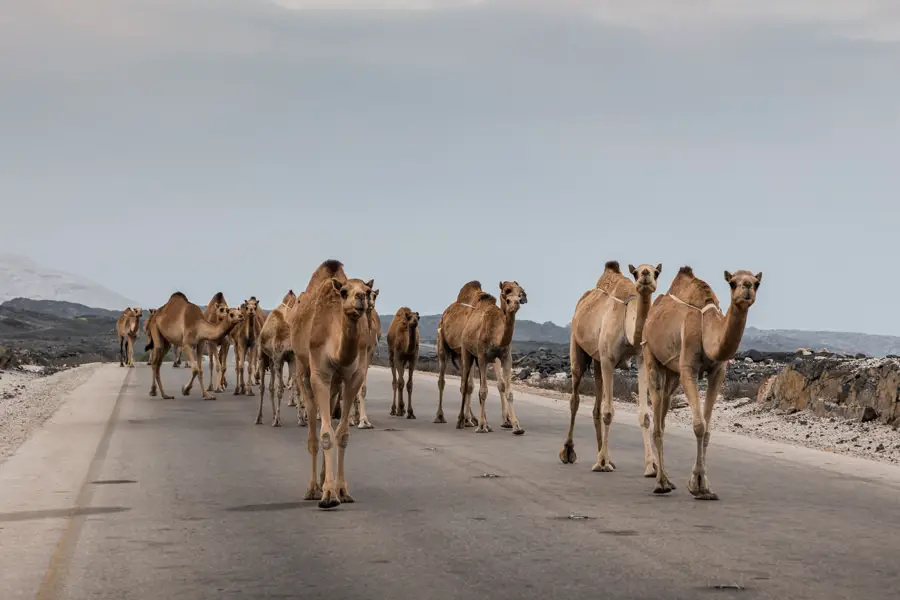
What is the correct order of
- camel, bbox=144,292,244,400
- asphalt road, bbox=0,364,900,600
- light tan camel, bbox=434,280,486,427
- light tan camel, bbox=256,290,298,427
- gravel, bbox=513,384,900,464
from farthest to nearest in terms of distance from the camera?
1. camel, bbox=144,292,244,400
2. light tan camel, bbox=434,280,486,427
3. light tan camel, bbox=256,290,298,427
4. gravel, bbox=513,384,900,464
5. asphalt road, bbox=0,364,900,600

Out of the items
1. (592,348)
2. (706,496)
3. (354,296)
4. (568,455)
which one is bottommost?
(706,496)

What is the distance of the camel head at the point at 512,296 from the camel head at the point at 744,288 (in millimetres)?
8060

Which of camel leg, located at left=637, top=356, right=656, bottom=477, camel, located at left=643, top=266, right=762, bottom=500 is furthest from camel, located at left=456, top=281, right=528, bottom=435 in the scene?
camel, located at left=643, top=266, right=762, bottom=500

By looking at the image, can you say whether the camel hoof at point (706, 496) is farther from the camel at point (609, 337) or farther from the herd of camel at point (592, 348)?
the camel at point (609, 337)

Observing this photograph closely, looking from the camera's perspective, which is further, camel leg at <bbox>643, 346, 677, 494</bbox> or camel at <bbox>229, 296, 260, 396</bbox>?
camel at <bbox>229, 296, 260, 396</bbox>

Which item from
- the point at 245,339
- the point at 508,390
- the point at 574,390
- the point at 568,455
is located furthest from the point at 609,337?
the point at 245,339

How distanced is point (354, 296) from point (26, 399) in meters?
23.1

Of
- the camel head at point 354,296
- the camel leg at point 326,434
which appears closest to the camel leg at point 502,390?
the camel leg at point 326,434

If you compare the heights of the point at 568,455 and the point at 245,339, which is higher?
the point at 245,339

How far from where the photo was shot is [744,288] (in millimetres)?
12719

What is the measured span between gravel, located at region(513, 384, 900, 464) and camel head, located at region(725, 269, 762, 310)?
23.1 ft

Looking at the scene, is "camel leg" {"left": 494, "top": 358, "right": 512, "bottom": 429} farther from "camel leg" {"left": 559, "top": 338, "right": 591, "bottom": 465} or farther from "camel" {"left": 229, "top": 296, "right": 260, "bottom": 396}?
"camel" {"left": 229, "top": 296, "right": 260, "bottom": 396}

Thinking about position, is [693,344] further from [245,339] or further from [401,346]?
[245,339]

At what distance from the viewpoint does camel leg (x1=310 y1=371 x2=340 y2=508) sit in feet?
41.7
